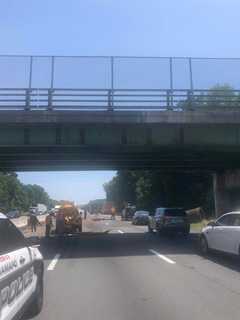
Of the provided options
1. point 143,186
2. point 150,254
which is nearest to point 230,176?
point 150,254

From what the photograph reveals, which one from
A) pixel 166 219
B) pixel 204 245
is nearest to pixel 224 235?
pixel 204 245

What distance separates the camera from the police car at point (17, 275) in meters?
6.44

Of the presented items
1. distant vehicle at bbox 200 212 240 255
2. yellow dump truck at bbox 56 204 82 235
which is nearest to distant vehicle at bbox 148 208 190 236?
yellow dump truck at bbox 56 204 82 235

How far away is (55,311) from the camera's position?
29.7 feet

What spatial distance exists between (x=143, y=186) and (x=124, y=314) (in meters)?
76.1

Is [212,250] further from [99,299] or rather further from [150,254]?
[99,299]

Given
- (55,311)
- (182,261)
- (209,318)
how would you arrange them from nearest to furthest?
(209,318) < (55,311) < (182,261)

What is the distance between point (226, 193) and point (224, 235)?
72.3 ft

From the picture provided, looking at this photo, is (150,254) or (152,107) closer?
(150,254)

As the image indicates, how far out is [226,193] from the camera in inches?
1527

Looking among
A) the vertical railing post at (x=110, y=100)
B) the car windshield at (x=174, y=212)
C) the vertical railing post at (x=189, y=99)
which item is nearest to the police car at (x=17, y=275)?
the vertical railing post at (x=110, y=100)

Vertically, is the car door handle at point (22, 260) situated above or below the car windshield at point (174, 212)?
below

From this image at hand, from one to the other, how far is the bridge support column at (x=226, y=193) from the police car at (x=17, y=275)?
28.4m

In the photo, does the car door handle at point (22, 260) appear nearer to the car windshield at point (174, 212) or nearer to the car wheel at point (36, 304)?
the car wheel at point (36, 304)
